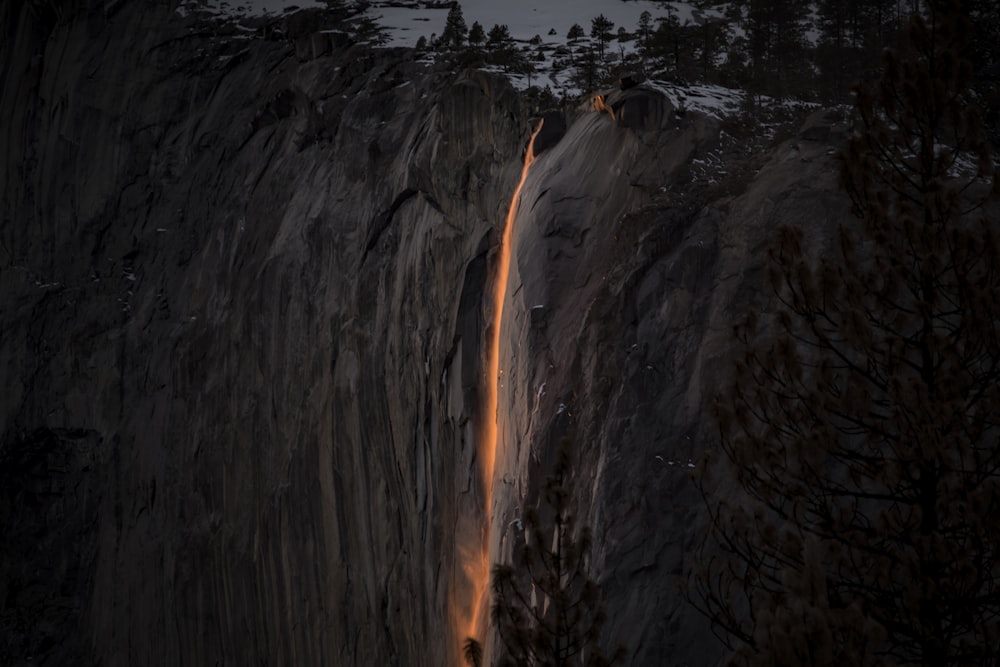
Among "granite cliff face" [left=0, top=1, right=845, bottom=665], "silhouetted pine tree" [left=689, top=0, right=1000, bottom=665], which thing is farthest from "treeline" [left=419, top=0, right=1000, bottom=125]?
"silhouetted pine tree" [left=689, top=0, right=1000, bottom=665]

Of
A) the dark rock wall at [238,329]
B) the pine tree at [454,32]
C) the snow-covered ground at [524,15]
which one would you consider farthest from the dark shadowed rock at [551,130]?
the snow-covered ground at [524,15]

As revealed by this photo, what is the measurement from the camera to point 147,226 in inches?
1532

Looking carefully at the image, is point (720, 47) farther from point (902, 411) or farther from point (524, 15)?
point (902, 411)

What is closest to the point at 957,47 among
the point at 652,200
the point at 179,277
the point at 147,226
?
the point at 652,200

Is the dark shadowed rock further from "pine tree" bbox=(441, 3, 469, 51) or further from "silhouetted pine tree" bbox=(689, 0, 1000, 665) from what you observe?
"silhouetted pine tree" bbox=(689, 0, 1000, 665)

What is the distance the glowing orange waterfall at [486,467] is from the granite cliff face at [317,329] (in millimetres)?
405

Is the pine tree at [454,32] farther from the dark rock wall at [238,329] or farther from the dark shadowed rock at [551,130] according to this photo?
the dark shadowed rock at [551,130]

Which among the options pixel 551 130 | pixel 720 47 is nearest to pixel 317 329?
pixel 551 130

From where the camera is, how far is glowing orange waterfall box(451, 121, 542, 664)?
931 inches

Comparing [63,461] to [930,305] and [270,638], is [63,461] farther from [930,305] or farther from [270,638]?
[930,305]

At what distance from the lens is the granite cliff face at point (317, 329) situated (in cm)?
1956

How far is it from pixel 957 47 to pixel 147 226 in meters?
33.7

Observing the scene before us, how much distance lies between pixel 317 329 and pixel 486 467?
8907 millimetres

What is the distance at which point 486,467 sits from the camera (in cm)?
2480
